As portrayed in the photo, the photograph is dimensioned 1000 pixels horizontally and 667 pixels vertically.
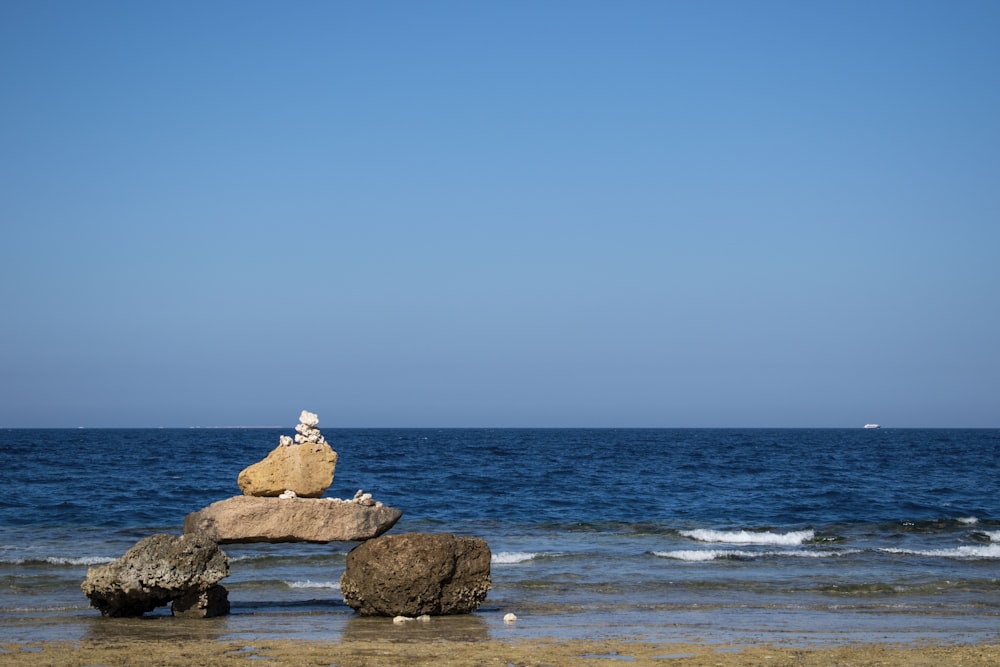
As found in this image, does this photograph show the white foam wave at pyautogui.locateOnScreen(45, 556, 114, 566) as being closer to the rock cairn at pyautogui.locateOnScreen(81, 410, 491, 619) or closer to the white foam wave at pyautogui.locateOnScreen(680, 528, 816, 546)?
the rock cairn at pyautogui.locateOnScreen(81, 410, 491, 619)

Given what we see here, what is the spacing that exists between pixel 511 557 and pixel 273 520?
8.87m

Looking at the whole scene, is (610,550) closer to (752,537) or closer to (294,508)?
(752,537)

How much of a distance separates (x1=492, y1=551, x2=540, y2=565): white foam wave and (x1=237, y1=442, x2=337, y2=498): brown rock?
7.61 metres

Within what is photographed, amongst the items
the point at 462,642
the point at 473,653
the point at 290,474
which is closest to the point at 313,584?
the point at 290,474

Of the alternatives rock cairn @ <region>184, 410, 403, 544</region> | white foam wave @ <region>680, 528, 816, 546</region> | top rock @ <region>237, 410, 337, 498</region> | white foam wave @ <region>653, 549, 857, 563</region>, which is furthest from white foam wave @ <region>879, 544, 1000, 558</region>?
top rock @ <region>237, 410, 337, 498</region>

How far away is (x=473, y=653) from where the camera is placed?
12383 mm

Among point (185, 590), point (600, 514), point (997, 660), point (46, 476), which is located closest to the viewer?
point (997, 660)

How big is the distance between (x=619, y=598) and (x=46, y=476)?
34752 millimetres

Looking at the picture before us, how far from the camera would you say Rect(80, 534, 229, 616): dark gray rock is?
14.7 m

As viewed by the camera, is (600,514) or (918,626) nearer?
(918,626)

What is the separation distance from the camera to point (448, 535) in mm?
15703

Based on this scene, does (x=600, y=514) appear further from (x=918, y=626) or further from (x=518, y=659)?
(x=518, y=659)

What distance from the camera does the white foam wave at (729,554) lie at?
77.0ft

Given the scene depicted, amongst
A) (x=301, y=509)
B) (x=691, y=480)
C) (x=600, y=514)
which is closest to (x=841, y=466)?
(x=691, y=480)
